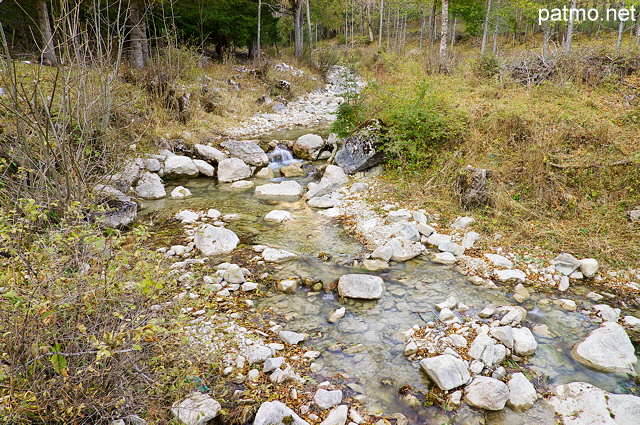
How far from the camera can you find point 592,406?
295cm

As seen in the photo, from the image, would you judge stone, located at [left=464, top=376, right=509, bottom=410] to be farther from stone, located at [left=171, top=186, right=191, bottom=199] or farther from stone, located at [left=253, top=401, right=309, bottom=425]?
stone, located at [left=171, top=186, right=191, bottom=199]

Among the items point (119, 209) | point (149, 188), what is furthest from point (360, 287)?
point (149, 188)

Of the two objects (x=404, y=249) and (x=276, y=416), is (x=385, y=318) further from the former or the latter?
(x=276, y=416)

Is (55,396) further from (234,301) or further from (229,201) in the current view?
(229,201)

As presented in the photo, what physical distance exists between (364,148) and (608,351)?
6.00 meters

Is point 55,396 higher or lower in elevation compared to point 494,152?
lower

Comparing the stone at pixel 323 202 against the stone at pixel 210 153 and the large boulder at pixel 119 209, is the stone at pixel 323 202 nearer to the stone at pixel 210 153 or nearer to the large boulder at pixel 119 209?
the large boulder at pixel 119 209

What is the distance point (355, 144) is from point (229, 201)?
3.20 m

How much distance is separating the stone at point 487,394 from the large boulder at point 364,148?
591 cm

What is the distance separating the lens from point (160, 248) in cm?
552

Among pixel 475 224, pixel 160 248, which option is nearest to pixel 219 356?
pixel 160 248

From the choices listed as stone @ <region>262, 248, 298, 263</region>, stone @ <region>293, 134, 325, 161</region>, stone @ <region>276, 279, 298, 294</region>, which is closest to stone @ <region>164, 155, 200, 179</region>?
stone @ <region>293, 134, 325, 161</region>

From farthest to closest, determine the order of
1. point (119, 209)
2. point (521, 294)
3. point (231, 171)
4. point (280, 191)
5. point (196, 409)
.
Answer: point (231, 171)
point (280, 191)
point (119, 209)
point (521, 294)
point (196, 409)

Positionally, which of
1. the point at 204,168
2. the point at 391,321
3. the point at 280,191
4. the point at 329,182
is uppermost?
the point at 204,168
